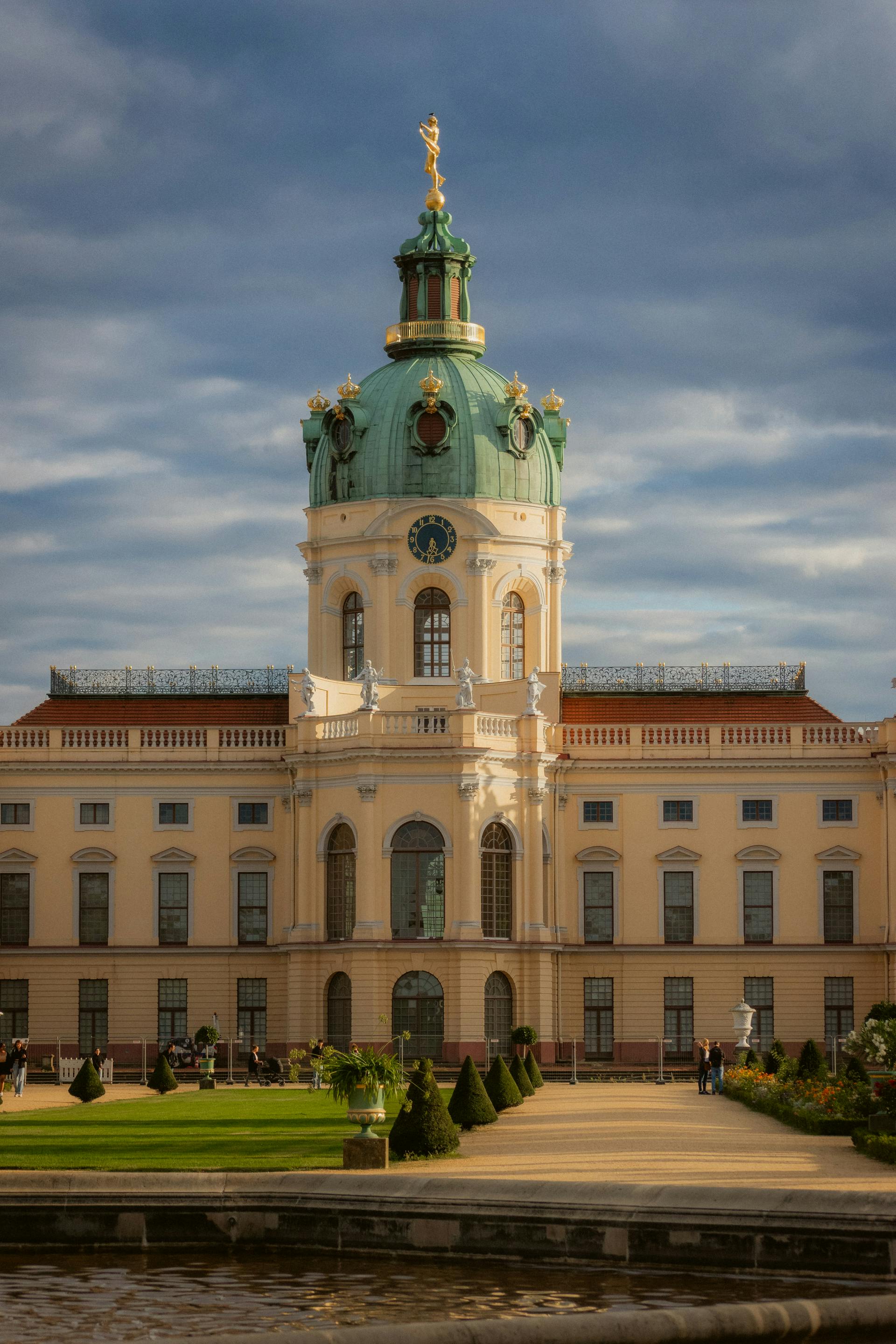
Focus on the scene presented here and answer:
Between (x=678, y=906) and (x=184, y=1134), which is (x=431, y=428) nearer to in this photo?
(x=678, y=906)

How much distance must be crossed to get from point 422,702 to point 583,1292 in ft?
156

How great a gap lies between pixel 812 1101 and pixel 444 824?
25.7 meters

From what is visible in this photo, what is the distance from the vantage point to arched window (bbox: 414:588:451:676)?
247ft

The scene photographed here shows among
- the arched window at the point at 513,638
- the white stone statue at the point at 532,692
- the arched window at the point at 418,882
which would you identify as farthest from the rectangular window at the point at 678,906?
the arched window at the point at 513,638

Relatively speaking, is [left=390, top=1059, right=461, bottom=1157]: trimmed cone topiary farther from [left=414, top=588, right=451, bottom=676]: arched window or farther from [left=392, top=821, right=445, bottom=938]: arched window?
[left=414, top=588, right=451, bottom=676]: arched window

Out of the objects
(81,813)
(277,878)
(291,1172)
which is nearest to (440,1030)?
(277,878)

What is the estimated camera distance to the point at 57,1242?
30.0 m

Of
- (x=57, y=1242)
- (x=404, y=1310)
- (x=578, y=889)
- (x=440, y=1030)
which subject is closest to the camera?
(x=404, y=1310)

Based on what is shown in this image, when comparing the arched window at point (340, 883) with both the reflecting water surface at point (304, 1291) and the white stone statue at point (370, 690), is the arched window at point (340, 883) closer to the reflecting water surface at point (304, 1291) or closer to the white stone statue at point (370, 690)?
the white stone statue at point (370, 690)

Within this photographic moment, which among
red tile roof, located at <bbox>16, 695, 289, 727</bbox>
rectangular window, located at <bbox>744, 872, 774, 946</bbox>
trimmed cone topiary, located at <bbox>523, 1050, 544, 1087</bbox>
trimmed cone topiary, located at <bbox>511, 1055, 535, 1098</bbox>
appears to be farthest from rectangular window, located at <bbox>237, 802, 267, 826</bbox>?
trimmed cone topiary, located at <bbox>511, 1055, 535, 1098</bbox>

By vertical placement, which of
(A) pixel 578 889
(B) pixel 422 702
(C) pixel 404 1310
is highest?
(B) pixel 422 702

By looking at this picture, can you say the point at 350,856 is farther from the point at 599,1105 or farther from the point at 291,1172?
the point at 291,1172

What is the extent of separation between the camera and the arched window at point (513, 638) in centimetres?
7612

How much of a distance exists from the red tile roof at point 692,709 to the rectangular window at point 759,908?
20.5 ft
